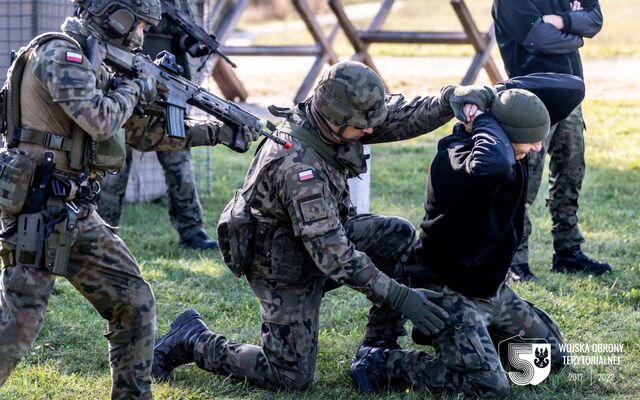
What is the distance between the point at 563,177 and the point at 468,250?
2.30 meters

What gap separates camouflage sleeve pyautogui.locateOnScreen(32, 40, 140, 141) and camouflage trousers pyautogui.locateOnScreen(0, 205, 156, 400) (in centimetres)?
41

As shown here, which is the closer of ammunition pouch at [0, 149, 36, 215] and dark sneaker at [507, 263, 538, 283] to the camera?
ammunition pouch at [0, 149, 36, 215]

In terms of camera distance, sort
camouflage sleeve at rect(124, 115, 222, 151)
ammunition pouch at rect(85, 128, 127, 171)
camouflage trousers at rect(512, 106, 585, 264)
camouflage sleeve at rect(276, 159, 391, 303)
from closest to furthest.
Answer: ammunition pouch at rect(85, 128, 127, 171) → camouflage sleeve at rect(276, 159, 391, 303) → camouflage sleeve at rect(124, 115, 222, 151) → camouflage trousers at rect(512, 106, 585, 264)

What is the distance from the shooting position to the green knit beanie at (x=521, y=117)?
4.91 metres

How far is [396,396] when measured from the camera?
4.88m

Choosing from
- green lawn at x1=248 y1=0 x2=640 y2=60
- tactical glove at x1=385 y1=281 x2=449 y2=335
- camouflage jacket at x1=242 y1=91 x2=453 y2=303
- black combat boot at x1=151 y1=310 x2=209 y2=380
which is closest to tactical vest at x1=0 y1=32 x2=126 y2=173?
camouflage jacket at x1=242 y1=91 x2=453 y2=303

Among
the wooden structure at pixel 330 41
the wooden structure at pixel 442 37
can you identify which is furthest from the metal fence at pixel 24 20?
the wooden structure at pixel 442 37

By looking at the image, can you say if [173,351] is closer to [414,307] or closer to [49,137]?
[414,307]

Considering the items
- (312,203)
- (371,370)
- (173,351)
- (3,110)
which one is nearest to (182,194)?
(173,351)

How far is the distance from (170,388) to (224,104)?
1384 mm

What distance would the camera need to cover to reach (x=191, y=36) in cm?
747

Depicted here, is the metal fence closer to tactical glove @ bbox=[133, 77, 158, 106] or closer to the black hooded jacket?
tactical glove @ bbox=[133, 77, 158, 106]

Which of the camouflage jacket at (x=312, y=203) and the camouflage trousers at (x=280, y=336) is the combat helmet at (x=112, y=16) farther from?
the camouflage trousers at (x=280, y=336)

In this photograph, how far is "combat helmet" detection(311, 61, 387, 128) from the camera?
15.3 feet
